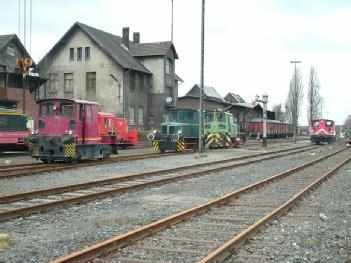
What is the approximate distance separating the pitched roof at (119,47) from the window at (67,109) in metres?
29.9

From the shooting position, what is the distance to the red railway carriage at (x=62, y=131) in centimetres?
1923

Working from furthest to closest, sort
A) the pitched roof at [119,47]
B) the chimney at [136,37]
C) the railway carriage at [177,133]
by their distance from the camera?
1. the chimney at [136,37]
2. the pitched roof at [119,47]
3. the railway carriage at [177,133]

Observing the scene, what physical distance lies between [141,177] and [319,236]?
8460 mm

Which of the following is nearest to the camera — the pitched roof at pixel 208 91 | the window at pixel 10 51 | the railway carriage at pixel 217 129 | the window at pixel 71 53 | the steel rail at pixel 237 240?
the steel rail at pixel 237 240

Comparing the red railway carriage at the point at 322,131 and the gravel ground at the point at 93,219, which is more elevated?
the red railway carriage at the point at 322,131

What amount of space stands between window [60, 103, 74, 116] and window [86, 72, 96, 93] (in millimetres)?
32165

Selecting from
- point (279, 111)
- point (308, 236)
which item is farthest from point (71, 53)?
point (279, 111)

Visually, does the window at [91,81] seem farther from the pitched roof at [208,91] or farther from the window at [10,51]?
the pitched roof at [208,91]

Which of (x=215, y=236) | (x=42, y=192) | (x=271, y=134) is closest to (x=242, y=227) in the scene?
(x=215, y=236)

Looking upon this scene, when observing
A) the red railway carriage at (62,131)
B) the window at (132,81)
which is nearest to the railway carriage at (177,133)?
the red railway carriage at (62,131)

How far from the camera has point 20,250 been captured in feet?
21.0

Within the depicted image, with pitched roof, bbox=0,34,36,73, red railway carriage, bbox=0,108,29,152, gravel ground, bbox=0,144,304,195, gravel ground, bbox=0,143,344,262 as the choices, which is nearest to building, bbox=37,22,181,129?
pitched roof, bbox=0,34,36,73

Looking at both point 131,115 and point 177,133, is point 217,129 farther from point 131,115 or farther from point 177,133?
point 131,115

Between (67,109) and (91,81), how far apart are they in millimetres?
32668
